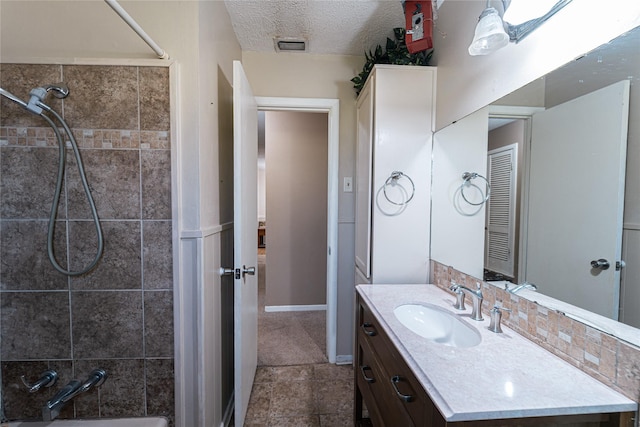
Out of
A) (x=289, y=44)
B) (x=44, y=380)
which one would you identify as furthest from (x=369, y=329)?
(x=289, y=44)

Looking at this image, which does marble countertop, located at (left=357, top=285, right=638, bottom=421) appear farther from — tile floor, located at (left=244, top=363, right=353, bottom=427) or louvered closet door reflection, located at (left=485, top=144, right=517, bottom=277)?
tile floor, located at (left=244, top=363, right=353, bottom=427)

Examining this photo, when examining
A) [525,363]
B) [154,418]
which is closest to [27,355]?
[154,418]

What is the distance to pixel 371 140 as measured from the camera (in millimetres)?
1530

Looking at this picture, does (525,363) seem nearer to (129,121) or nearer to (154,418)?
(154,418)

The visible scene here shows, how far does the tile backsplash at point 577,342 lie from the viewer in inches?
24.1

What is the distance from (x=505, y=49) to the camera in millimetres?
1027

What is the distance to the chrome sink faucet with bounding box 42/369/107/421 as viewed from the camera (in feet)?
3.49

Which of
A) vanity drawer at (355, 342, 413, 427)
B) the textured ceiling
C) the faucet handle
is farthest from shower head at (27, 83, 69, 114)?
vanity drawer at (355, 342, 413, 427)

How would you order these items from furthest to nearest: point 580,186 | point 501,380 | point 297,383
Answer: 1. point 297,383
2. point 580,186
3. point 501,380

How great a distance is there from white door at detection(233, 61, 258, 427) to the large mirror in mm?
1212

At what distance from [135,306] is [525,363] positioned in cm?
150

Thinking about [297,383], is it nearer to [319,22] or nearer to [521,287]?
[521,287]

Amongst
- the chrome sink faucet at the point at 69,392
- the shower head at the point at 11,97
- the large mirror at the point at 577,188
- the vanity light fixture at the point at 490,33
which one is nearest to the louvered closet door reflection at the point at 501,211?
the large mirror at the point at 577,188

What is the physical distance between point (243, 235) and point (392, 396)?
1006 millimetres
